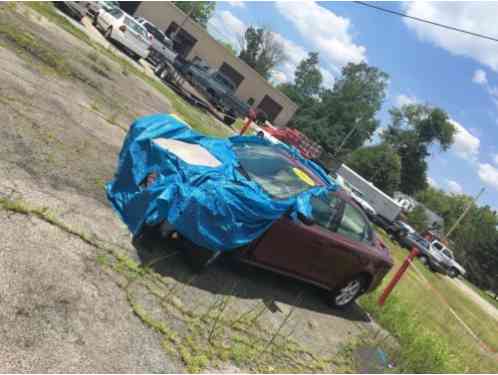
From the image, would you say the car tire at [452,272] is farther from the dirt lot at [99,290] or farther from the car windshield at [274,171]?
the car windshield at [274,171]

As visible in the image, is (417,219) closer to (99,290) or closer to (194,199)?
(194,199)

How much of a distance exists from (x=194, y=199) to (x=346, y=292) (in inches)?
130

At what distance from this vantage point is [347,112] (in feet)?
207

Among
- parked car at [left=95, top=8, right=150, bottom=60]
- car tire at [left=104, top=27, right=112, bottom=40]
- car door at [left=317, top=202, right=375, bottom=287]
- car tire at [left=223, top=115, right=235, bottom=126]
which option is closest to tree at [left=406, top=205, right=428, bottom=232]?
car tire at [left=223, top=115, right=235, bottom=126]

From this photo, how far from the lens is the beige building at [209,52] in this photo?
33219 millimetres

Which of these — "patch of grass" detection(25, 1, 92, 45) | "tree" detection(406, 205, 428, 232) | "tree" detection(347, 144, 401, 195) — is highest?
"tree" detection(347, 144, 401, 195)

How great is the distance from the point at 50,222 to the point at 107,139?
10.4 ft

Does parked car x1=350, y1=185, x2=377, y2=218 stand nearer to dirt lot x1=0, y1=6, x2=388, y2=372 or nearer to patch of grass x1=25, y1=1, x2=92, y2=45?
patch of grass x1=25, y1=1, x2=92, y2=45

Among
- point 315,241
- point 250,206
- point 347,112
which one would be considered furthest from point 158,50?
point 347,112

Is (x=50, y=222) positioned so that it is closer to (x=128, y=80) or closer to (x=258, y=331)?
(x=258, y=331)

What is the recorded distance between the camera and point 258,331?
4.15 m

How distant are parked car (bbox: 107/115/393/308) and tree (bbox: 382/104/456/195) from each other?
2243 inches

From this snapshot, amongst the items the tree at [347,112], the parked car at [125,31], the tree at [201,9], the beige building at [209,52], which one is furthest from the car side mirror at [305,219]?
the tree at [201,9]

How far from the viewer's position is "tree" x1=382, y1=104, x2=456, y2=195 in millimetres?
57469
